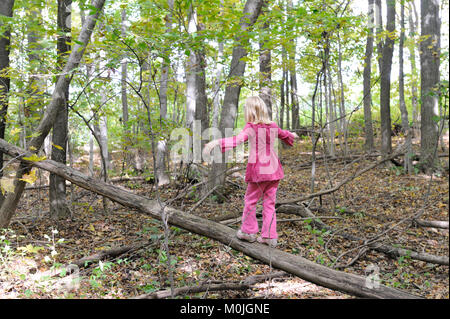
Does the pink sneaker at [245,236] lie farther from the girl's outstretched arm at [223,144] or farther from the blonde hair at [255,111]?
the blonde hair at [255,111]

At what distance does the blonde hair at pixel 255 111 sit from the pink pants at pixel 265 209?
2.45 feet

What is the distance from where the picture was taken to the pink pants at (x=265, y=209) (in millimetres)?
3729

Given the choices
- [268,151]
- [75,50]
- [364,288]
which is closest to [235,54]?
[75,50]

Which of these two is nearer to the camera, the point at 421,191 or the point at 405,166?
the point at 421,191

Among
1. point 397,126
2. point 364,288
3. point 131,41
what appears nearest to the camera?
point 364,288

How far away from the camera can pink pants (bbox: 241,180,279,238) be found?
3729mm

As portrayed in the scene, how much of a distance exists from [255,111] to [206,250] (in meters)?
2.23

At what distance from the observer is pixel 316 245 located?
4.90m

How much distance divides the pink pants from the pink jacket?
0.44 ft

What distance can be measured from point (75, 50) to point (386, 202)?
6.51 metres

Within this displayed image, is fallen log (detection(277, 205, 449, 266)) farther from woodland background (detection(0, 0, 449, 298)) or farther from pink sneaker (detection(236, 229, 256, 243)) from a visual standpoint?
pink sneaker (detection(236, 229, 256, 243))

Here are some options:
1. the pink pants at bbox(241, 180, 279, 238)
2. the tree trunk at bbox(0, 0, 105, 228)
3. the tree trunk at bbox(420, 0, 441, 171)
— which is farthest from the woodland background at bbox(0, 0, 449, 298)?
the tree trunk at bbox(420, 0, 441, 171)

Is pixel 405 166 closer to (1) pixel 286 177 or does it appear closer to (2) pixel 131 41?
(1) pixel 286 177

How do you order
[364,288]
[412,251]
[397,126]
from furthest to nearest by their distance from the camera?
[397,126]
[412,251]
[364,288]
